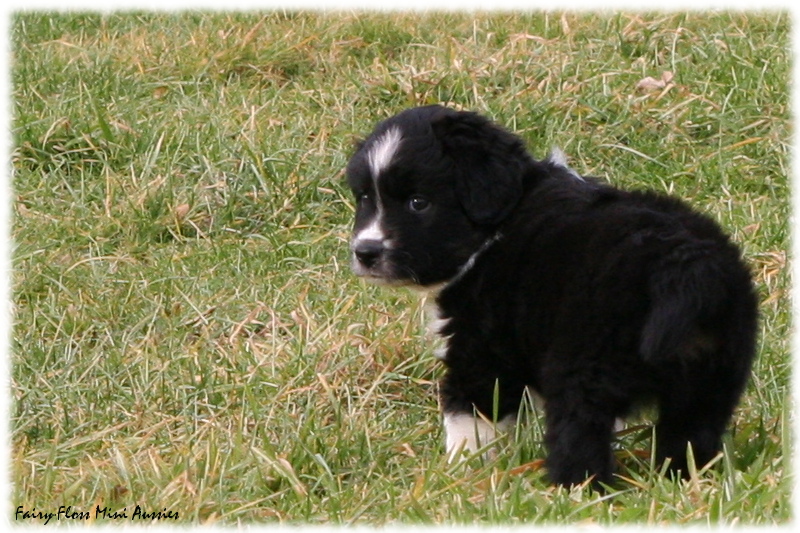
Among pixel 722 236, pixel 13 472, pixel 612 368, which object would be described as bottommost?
pixel 13 472

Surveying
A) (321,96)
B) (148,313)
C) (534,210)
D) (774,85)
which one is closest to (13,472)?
(148,313)

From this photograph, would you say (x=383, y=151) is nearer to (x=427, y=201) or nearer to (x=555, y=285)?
(x=427, y=201)

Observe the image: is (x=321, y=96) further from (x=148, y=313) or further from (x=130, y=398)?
(x=130, y=398)

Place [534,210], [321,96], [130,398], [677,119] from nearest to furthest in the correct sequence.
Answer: [534,210] < [130,398] < [677,119] < [321,96]

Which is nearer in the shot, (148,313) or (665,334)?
(665,334)

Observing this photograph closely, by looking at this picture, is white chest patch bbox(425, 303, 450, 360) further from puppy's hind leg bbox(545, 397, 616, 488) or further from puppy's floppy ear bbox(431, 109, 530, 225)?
puppy's hind leg bbox(545, 397, 616, 488)

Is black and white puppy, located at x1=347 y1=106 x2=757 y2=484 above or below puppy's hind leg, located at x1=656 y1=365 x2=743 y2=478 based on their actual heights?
above

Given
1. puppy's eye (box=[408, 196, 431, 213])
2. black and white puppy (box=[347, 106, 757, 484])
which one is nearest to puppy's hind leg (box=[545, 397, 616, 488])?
black and white puppy (box=[347, 106, 757, 484])

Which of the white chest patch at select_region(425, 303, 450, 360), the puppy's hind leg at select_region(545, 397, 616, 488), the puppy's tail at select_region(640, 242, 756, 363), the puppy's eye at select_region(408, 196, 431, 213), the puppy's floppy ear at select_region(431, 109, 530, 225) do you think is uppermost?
the puppy's floppy ear at select_region(431, 109, 530, 225)

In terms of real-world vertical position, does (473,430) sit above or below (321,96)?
below
